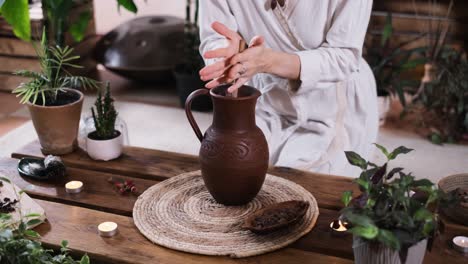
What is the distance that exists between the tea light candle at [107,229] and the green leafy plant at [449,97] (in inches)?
89.3

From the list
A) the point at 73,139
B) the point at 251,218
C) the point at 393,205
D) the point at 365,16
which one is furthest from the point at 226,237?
the point at 365,16

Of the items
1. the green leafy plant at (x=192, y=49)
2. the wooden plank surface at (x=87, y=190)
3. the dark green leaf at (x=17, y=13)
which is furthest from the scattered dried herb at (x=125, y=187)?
the green leafy plant at (x=192, y=49)

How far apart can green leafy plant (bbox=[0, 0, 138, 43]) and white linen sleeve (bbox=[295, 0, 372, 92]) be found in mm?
1019

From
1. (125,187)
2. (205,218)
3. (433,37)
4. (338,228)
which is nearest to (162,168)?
(125,187)

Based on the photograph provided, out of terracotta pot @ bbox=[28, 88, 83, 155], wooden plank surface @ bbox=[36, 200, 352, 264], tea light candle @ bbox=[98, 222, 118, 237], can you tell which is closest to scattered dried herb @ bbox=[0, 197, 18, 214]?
wooden plank surface @ bbox=[36, 200, 352, 264]

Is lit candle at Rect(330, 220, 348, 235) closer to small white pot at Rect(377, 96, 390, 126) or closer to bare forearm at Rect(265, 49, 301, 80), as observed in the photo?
bare forearm at Rect(265, 49, 301, 80)

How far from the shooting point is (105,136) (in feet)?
5.59

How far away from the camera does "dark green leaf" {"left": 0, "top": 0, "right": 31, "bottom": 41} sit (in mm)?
2324

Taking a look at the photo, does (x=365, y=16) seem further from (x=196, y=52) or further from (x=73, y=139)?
(x=196, y=52)

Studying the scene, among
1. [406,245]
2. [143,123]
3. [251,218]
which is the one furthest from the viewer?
[143,123]

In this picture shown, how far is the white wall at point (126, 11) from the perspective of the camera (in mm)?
4805

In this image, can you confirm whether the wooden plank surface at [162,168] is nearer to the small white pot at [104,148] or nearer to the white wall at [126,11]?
the small white pot at [104,148]

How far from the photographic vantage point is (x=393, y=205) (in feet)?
3.55

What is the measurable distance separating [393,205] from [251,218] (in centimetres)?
36
